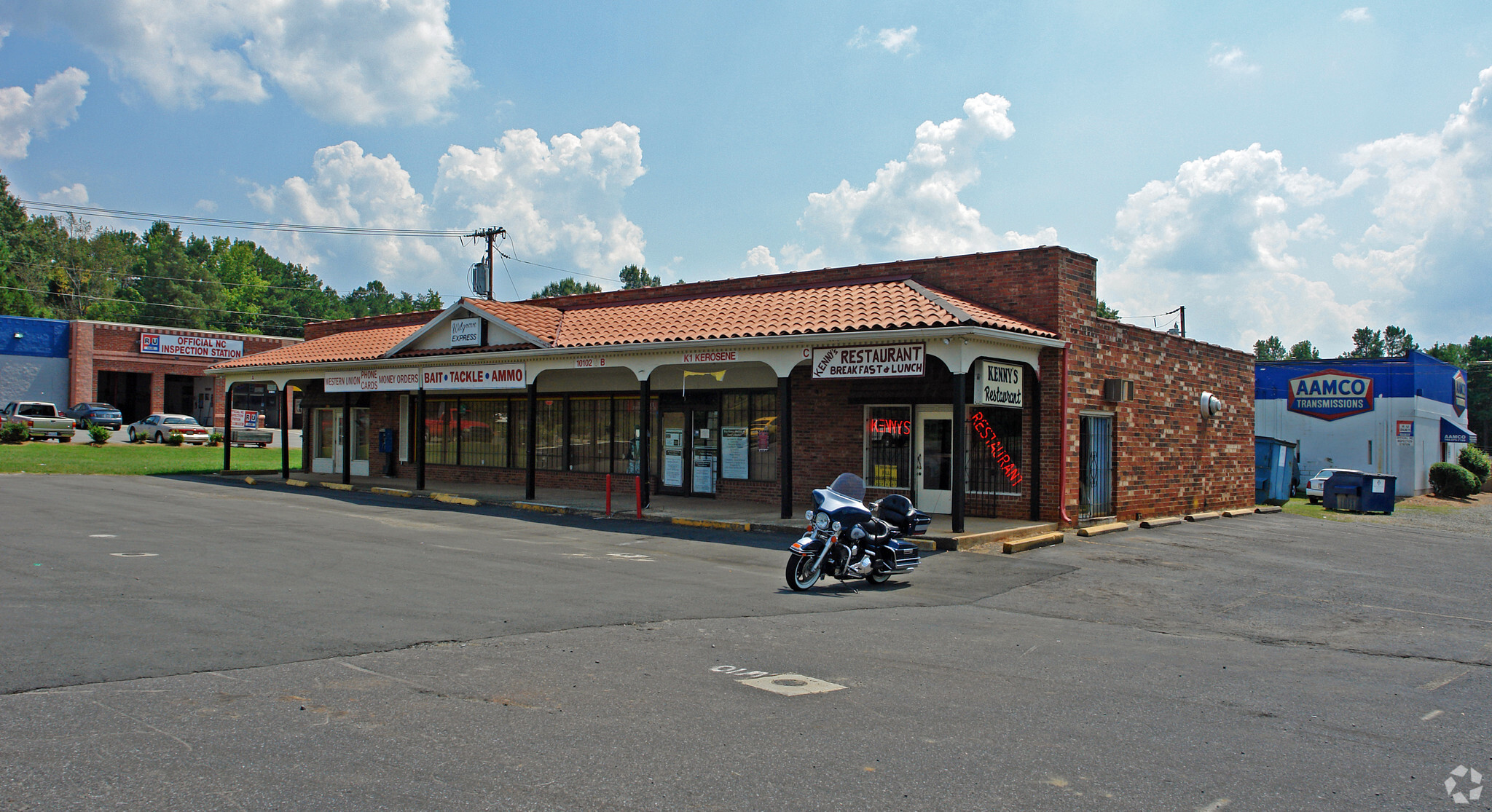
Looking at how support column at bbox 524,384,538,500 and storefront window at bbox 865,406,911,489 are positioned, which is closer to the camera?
storefront window at bbox 865,406,911,489

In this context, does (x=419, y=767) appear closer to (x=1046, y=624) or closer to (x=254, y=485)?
(x=1046, y=624)

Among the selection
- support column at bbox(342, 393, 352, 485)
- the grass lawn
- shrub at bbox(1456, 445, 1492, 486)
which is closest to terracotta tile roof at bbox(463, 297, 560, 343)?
support column at bbox(342, 393, 352, 485)

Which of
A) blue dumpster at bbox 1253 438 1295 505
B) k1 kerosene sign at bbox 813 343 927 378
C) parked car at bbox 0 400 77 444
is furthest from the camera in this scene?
parked car at bbox 0 400 77 444

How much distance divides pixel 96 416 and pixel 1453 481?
5840 cm

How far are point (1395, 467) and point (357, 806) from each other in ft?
128

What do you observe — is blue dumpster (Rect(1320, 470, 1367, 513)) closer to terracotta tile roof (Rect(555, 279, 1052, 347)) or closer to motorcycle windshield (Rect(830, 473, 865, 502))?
terracotta tile roof (Rect(555, 279, 1052, 347))

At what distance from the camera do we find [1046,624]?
28.8 feet

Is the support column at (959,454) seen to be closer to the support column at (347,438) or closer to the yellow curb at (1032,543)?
the yellow curb at (1032,543)

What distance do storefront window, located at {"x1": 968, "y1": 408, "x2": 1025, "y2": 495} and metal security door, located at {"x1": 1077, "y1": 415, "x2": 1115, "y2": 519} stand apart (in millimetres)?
1206

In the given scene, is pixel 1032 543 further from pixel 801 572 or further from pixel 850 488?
pixel 801 572

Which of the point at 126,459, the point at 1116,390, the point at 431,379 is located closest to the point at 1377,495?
the point at 1116,390

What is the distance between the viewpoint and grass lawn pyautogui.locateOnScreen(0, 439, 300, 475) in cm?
2722

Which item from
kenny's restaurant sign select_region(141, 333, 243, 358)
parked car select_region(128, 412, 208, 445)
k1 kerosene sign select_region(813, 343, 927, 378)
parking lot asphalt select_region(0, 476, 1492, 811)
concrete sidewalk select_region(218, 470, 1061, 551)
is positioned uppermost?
kenny's restaurant sign select_region(141, 333, 243, 358)

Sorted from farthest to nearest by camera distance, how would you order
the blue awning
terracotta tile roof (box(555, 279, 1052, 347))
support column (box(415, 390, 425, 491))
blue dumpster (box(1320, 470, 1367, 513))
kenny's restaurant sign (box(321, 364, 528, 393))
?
the blue awning, blue dumpster (box(1320, 470, 1367, 513)), support column (box(415, 390, 425, 491)), kenny's restaurant sign (box(321, 364, 528, 393)), terracotta tile roof (box(555, 279, 1052, 347))
